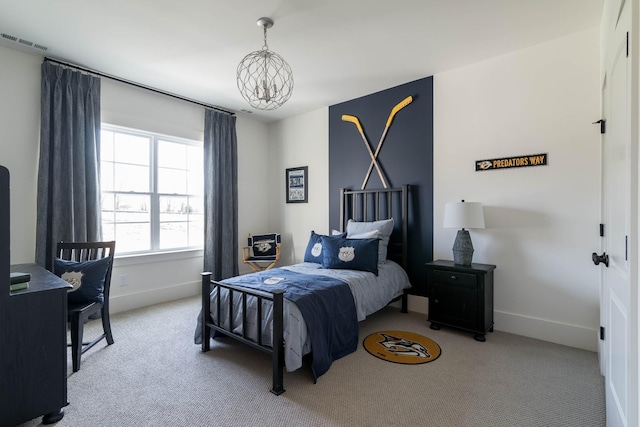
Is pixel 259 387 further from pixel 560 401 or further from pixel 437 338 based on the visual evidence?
pixel 560 401

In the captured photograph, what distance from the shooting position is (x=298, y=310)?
2061mm

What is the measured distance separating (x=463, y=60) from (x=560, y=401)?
2.85 m

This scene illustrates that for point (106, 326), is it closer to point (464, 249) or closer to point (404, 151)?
point (464, 249)

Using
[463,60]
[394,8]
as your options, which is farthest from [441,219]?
[394,8]

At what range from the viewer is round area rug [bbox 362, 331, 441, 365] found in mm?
2320

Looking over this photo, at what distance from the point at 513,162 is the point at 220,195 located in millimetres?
3480

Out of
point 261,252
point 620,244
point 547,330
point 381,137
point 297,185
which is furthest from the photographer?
point 297,185

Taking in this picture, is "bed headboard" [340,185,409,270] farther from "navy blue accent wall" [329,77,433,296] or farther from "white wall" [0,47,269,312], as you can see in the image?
"white wall" [0,47,269,312]

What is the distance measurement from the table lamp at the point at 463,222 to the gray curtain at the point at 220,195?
287 cm

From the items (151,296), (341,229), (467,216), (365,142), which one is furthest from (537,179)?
(151,296)

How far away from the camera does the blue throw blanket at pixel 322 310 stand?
6.83 feet

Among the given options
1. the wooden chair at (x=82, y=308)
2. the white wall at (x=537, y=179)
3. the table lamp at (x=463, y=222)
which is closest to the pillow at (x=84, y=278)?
the wooden chair at (x=82, y=308)

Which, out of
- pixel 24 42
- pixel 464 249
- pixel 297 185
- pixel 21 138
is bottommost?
pixel 464 249

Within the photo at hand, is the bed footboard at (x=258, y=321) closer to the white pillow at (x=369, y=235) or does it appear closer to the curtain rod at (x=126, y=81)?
the white pillow at (x=369, y=235)
